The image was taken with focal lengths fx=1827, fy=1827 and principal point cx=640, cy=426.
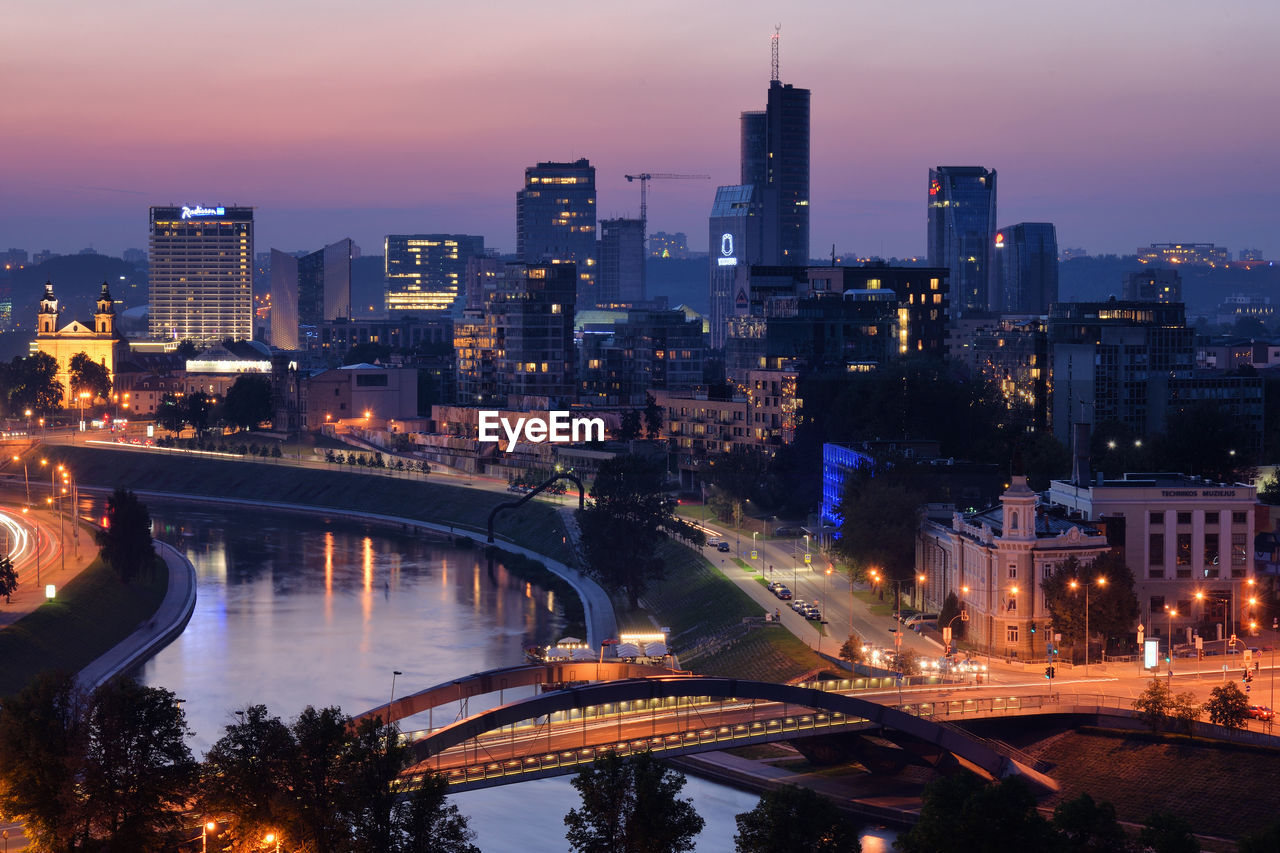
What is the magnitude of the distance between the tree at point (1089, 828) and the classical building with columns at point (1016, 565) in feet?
69.8

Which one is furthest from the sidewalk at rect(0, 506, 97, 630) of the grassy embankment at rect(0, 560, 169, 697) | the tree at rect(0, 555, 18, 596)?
the grassy embankment at rect(0, 560, 169, 697)

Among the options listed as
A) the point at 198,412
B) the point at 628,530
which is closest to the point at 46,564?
the point at 628,530

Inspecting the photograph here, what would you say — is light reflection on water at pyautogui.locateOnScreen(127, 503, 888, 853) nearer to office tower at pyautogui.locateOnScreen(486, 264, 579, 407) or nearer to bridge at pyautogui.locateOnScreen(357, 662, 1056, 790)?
bridge at pyautogui.locateOnScreen(357, 662, 1056, 790)

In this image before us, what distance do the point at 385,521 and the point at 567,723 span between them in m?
85.1

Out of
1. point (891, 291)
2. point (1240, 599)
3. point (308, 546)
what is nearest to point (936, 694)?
point (1240, 599)

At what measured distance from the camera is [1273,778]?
54750 mm

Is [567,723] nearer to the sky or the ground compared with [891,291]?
nearer to the ground

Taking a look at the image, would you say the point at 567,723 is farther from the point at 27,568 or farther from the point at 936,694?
the point at 27,568

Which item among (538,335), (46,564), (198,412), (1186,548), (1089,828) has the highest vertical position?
(538,335)

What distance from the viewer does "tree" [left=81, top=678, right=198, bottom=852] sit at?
4906 cm

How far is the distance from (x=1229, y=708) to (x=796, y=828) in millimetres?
18212

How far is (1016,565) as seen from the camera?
2803 inches

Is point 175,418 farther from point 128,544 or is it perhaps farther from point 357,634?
point 357,634

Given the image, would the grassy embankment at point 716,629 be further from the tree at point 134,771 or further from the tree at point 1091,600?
the tree at point 134,771
